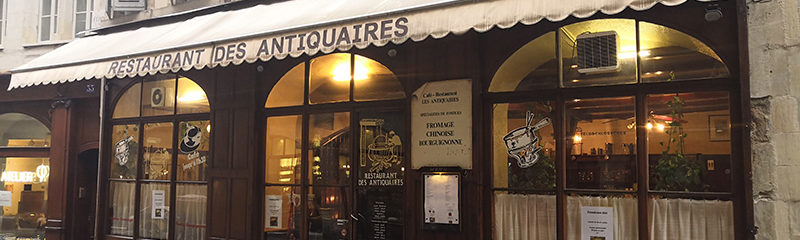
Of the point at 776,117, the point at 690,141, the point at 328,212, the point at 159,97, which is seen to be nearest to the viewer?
the point at 776,117

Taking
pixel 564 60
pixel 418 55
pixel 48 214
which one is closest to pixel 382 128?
pixel 418 55

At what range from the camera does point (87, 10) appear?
12609 mm

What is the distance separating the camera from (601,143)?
236 inches

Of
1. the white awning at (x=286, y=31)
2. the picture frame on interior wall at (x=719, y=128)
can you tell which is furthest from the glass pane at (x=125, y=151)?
the picture frame on interior wall at (x=719, y=128)

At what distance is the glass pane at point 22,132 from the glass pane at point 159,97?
335cm

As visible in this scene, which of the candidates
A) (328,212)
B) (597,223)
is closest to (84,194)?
(328,212)

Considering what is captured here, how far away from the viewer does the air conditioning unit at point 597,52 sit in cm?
594

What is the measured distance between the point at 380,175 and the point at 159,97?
4.50 meters

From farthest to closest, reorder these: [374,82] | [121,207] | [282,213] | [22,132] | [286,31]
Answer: [22,132]
[121,207]
[282,213]
[374,82]
[286,31]

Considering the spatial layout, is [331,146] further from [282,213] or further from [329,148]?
[282,213]

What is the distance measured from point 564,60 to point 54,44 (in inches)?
433

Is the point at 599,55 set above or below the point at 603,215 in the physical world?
Answer: above

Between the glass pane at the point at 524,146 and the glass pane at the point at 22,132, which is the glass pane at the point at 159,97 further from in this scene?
the glass pane at the point at 524,146

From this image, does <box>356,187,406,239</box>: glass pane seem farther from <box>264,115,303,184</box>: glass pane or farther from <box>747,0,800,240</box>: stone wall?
<box>747,0,800,240</box>: stone wall
